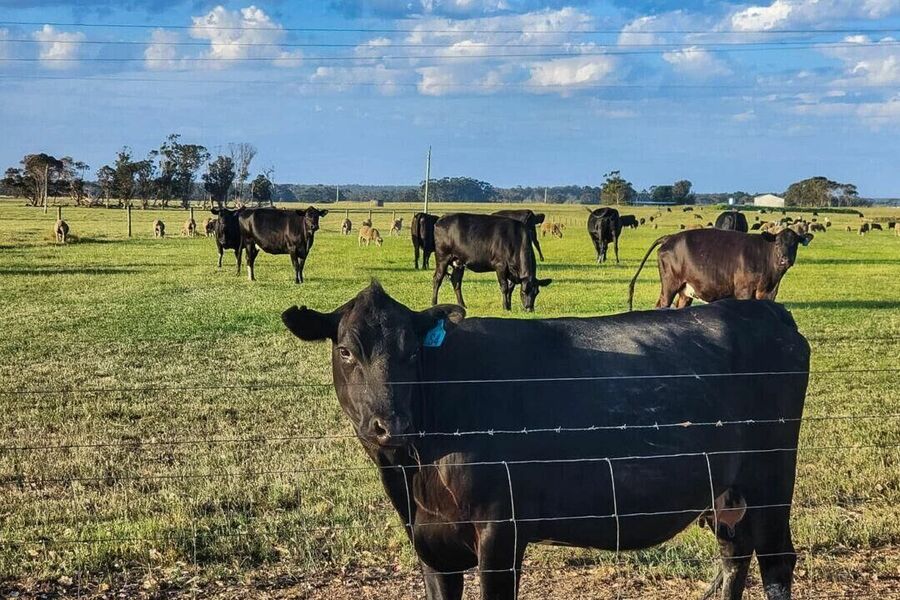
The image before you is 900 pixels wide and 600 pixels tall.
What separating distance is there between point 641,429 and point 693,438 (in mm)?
298

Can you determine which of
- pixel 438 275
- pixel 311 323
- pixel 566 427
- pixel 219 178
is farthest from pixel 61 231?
pixel 219 178

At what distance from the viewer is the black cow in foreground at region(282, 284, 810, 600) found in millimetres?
4105

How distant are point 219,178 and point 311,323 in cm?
10019

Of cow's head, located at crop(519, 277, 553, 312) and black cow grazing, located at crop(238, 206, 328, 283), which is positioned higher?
black cow grazing, located at crop(238, 206, 328, 283)

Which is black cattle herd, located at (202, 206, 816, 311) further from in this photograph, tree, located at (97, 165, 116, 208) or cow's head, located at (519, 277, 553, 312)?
tree, located at (97, 165, 116, 208)

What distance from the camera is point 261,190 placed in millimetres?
104875

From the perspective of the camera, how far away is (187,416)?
9.67 metres

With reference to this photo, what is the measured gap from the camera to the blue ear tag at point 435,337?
14.0ft

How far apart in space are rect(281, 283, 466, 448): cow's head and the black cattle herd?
9.33m

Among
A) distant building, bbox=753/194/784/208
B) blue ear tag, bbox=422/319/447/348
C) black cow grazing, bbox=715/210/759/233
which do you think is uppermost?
distant building, bbox=753/194/784/208

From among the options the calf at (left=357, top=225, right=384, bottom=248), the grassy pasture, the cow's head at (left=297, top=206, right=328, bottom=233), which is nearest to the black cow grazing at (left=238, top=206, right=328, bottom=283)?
the cow's head at (left=297, top=206, right=328, bottom=233)

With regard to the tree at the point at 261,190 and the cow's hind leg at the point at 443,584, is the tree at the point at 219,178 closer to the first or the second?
the tree at the point at 261,190

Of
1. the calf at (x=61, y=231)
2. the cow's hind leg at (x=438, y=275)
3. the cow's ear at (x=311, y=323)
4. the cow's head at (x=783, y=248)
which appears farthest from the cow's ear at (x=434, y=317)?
the calf at (x=61, y=231)

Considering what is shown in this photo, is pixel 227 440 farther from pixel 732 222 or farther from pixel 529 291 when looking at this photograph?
pixel 732 222
